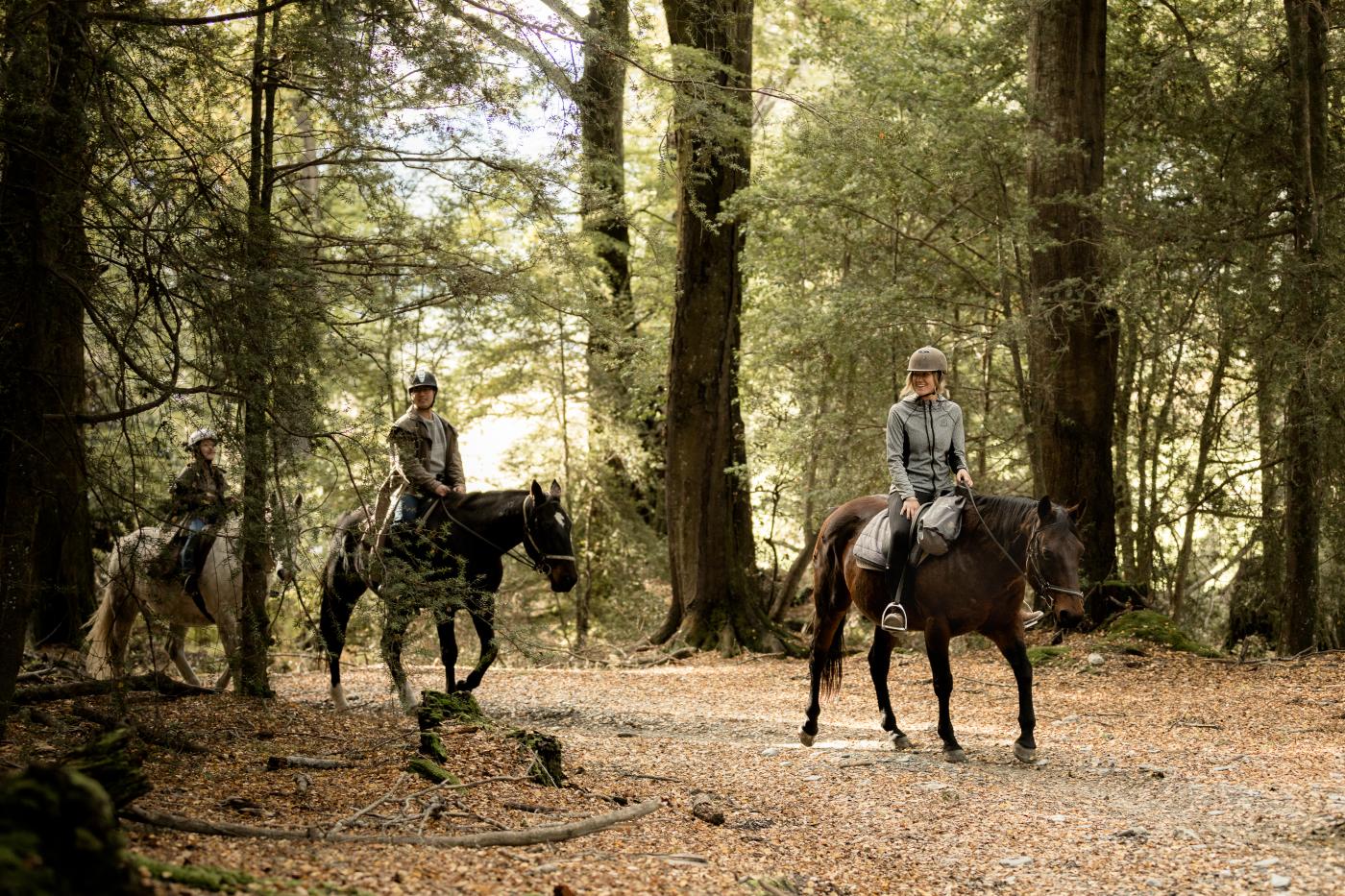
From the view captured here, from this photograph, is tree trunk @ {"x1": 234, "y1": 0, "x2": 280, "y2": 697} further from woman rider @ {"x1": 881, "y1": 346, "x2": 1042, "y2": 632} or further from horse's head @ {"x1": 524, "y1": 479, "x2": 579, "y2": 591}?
woman rider @ {"x1": 881, "y1": 346, "x2": 1042, "y2": 632}

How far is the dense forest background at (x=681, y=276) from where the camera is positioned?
568cm

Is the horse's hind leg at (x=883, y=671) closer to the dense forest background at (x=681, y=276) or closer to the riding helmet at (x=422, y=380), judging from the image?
the dense forest background at (x=681, y=276)

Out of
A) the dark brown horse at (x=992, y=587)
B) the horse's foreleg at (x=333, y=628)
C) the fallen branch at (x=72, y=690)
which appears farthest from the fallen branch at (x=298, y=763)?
the dark brown horse at (x=992, y=587)

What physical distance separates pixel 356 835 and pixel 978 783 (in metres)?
4.14

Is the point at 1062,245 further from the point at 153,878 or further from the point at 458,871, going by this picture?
the point at 153,878

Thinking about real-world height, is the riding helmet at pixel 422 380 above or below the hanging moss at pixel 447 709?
above

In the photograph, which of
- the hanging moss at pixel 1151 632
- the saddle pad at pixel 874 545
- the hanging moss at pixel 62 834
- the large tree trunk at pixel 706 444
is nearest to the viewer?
the hanging moss at pixel 62 834

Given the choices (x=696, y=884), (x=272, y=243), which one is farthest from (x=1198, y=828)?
(x=272, y=243)

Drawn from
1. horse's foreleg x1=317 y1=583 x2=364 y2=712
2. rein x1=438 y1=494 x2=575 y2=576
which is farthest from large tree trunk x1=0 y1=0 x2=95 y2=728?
rein x1=438 y1=494 x2=575 y2=576

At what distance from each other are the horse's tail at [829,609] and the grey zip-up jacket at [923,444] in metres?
0.95

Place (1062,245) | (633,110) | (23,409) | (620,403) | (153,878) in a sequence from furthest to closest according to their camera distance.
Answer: (620,403), (1062,245), (633,110), (23,409), (153,878)

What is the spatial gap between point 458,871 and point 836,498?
36.2 feet

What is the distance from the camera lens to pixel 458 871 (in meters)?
4.19

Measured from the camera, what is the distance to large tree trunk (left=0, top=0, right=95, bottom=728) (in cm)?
518
